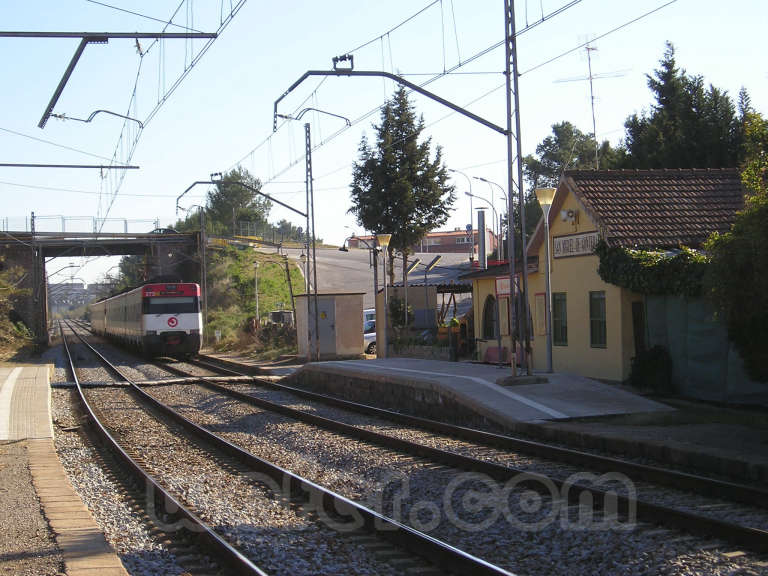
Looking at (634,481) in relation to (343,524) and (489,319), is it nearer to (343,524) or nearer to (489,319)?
(343,524)

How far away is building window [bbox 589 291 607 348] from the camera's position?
19.4 metres

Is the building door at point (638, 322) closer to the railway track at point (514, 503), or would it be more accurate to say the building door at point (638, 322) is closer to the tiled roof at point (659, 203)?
the tiled roof at point (659, 203)

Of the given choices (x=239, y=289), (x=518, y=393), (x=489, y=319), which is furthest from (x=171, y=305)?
(x=518, y=393)

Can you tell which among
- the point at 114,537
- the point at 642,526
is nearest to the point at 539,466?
the point at 642,526

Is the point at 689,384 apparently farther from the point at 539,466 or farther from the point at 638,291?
the point at 539,466

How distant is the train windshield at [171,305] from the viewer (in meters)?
36.6

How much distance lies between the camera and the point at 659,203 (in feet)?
65.4

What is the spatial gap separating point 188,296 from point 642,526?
32.3 m

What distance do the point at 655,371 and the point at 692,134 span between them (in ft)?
84.1

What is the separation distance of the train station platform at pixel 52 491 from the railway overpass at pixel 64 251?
3714 cm

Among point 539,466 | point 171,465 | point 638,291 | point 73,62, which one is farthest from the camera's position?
point 638,291

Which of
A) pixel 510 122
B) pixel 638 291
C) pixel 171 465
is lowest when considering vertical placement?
pixel 171 465

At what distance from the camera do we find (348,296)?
33.6 metres

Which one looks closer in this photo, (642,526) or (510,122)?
(642,526)
